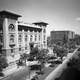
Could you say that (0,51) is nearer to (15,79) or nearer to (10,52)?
(10,52)

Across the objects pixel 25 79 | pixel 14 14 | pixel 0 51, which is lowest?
pixel 25 79

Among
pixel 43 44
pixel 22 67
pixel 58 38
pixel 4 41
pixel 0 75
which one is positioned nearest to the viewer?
pixel 0 75

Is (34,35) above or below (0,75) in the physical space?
above

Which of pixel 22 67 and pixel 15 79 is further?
pixel 22 67

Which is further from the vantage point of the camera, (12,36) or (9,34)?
(12,36)

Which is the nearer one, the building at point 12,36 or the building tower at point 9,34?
the building tower at point 9,34

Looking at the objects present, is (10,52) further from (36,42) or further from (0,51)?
(36,42)

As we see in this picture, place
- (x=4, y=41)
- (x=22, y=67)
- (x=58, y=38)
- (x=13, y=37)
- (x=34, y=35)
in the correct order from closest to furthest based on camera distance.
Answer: (x=22, y=67)
(x=4, y=41)
(x=13, y=37)
(x=34, y=35)
(x=58, y=38)

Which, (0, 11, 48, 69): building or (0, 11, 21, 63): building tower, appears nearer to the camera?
(0, 11, 21, 63): building tower

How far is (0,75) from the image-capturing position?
2458 centimetres

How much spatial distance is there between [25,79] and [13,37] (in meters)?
20.8

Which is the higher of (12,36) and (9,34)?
(9,34)

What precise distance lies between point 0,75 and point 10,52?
1334 centimetres

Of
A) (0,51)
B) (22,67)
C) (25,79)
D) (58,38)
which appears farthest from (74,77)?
(58,38)
